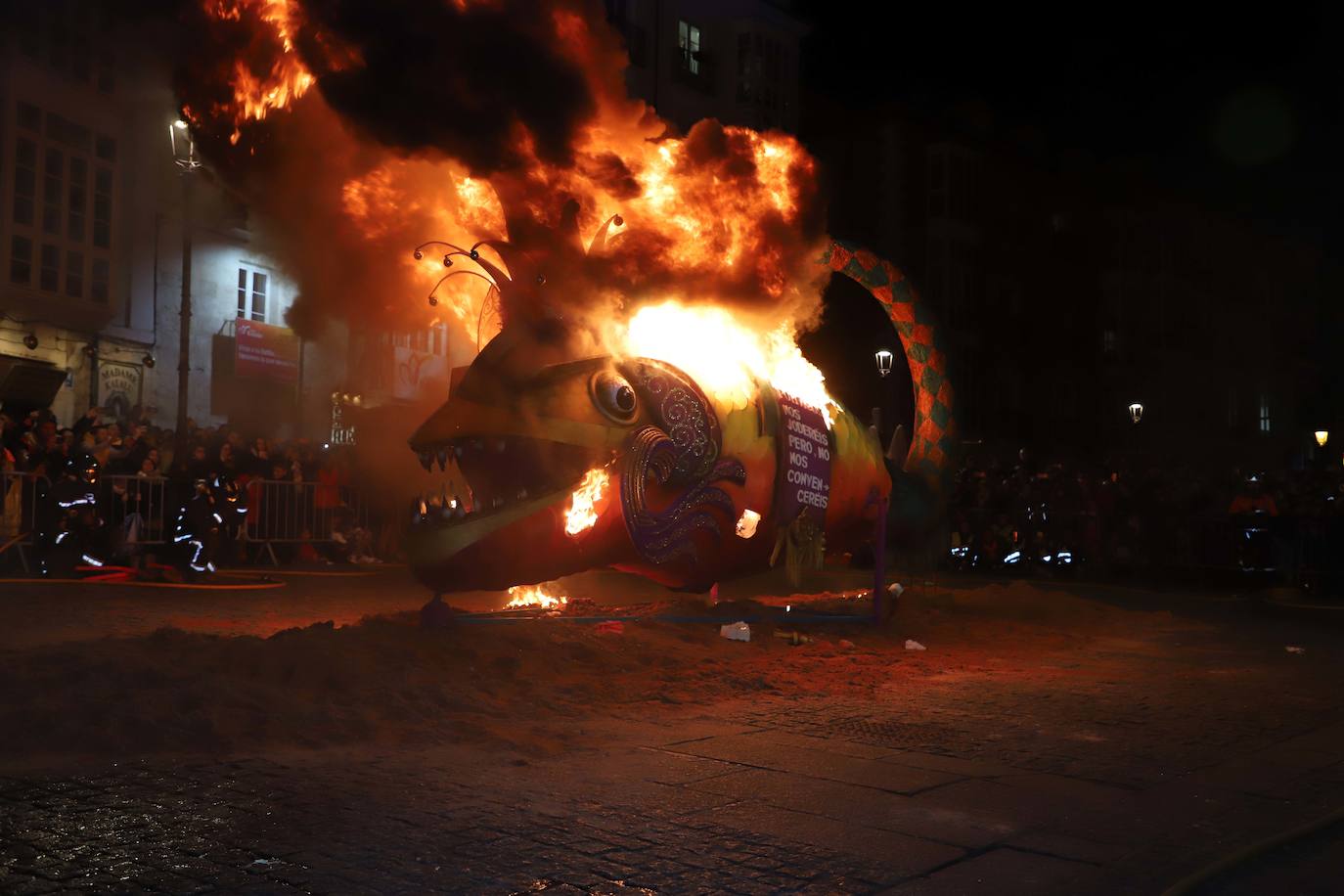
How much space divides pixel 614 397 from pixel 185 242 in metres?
15.1

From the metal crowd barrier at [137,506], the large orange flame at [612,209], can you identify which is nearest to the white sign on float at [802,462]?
the large orange flame at [612,209]

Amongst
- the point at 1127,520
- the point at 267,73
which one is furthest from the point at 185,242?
the point at 1127,520

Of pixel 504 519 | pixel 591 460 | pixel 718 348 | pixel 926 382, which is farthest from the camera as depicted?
pixel 926 382

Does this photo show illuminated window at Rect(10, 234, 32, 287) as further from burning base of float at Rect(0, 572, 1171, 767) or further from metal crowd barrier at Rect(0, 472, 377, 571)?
burning base of float at Rect(0, 572, 1171, 767)

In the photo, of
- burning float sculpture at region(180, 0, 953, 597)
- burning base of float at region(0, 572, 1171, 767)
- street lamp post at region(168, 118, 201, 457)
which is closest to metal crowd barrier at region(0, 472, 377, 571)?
street lamp post at region(168, 118, 201, 457)

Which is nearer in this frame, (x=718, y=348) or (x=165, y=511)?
(x=718, y=348)

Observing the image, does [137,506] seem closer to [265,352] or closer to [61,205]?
[61,205]

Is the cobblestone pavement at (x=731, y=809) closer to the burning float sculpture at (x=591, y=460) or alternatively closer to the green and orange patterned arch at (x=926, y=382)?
the burning float sculpture at (x=591, y=460)

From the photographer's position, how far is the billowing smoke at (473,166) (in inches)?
388

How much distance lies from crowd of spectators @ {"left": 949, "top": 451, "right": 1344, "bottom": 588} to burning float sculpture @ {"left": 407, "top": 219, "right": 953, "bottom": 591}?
11.8 meters

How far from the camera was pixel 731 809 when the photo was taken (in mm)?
5699

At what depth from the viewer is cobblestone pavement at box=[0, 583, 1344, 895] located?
186 inches

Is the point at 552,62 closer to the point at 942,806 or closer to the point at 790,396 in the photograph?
the point at 790,396

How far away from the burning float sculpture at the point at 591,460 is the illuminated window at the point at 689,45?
80.0ft
